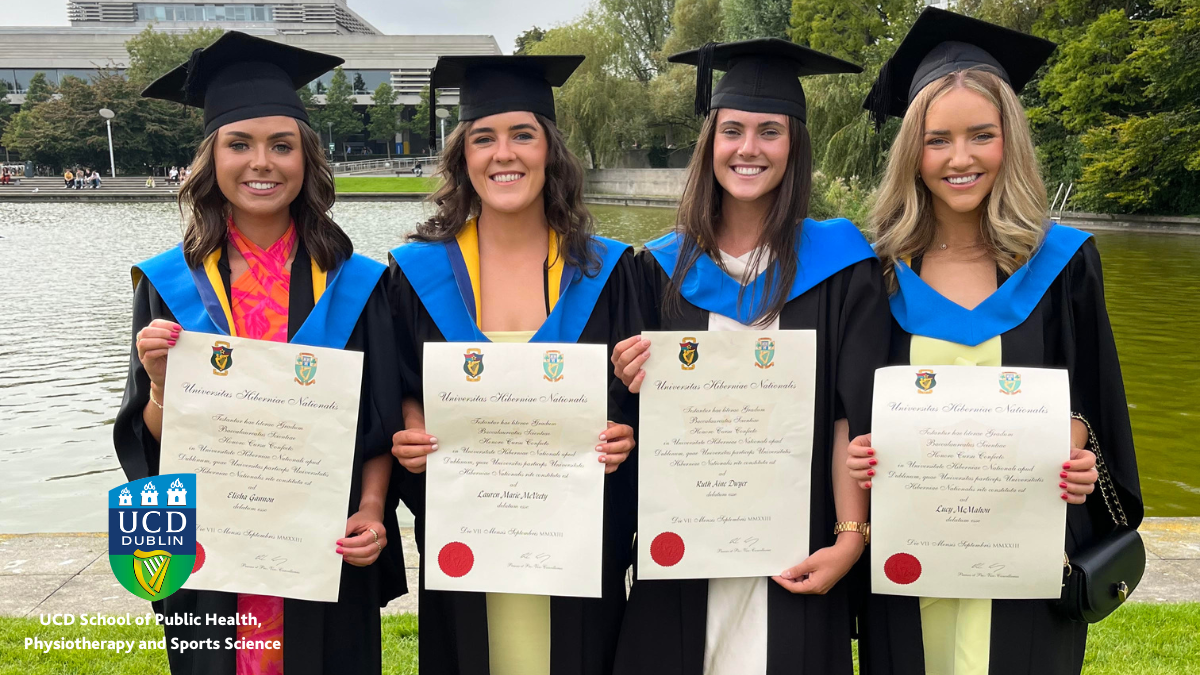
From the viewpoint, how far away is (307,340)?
2207 millimetres

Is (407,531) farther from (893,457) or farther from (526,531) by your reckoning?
(893,457)

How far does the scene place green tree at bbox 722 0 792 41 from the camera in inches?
1283

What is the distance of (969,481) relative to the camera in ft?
6.89

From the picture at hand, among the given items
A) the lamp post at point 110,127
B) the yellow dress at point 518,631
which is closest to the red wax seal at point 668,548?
the yellow dress at point 518,631

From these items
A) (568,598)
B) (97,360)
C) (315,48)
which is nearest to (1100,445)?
(568,598)

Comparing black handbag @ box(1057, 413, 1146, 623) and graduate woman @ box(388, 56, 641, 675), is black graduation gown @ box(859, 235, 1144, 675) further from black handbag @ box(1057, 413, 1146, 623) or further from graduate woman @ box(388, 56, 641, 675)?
graduate woman @ box(388, 56, 641, 675)

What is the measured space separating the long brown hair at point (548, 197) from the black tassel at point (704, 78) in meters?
0.39

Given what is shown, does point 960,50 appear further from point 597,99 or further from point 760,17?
point 760,17

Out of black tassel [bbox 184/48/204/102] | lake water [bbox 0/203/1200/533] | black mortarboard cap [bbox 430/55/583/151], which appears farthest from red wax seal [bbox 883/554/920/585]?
black tassel [bbox 184/48/204/102]

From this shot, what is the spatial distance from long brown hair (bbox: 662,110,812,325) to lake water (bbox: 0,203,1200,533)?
1.27 meters

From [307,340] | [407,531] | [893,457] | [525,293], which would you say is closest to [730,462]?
[893,457]

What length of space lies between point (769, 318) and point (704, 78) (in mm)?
756

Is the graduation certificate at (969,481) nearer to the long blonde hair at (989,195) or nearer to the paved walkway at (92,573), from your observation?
the long blonde hair at (989,195)

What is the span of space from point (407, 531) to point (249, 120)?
8.53 ft
